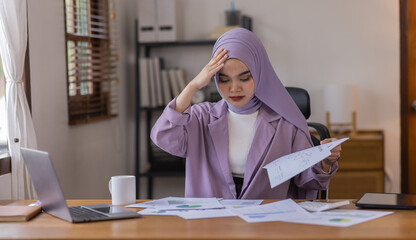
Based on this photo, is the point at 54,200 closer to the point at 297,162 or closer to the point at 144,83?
the point at 297,162

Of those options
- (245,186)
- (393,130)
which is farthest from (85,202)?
(393,130)

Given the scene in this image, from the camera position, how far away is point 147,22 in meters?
4.27

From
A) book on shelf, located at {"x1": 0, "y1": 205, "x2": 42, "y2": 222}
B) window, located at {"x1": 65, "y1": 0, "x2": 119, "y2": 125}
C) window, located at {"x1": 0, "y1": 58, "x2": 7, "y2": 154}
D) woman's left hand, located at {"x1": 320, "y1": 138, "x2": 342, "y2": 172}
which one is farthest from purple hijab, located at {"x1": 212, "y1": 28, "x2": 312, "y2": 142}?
window, located at {"x1": 65, "y1": 0, "x2": 119, "y2": 125}

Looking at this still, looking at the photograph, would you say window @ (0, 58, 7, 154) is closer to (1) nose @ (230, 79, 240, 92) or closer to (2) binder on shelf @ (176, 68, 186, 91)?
(1) nose @ (230, 79, 240, 92)

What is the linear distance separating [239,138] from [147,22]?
2342 mm

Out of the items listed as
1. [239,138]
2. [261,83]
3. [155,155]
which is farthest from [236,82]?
[155,155]

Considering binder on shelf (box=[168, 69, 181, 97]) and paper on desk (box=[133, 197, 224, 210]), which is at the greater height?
binder on shelf (box=[168, 69, 181, 97])

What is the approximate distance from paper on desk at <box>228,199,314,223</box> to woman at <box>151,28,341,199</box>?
0.97 ft

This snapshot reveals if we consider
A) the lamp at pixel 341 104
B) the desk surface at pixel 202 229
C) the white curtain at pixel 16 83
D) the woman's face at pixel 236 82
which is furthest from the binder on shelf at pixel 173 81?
the desk surface at pixel 202 229

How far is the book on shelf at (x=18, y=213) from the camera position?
1.64 m

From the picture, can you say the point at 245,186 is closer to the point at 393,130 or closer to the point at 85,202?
the point at 85,202

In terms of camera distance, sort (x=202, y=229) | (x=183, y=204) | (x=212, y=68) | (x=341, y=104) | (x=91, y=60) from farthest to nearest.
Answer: (x=341, y=104) < (x=91, y=60) < (x=212, y=68) < (x=183, y=204) < (x=202, y=229)

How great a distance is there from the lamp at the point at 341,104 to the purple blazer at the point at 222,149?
6.73 feet

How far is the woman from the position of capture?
2.04 metres
